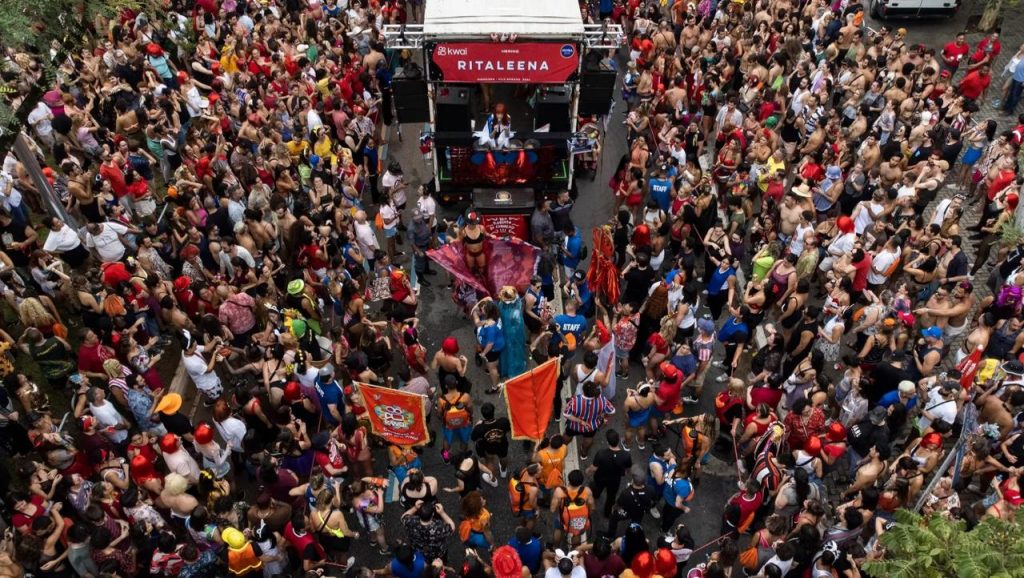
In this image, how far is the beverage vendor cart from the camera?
1194cm

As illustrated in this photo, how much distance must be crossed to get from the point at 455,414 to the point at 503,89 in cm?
646

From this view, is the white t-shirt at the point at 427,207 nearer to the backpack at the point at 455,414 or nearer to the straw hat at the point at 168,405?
the backpack at the point at 455,414

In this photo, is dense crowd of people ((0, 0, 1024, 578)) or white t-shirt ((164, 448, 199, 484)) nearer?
dense crowd of people ((0, 0, 1024, 578))

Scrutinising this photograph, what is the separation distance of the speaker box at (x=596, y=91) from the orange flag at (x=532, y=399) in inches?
192

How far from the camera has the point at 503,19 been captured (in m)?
12.0

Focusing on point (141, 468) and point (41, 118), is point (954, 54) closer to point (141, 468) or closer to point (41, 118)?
point (141, 468)

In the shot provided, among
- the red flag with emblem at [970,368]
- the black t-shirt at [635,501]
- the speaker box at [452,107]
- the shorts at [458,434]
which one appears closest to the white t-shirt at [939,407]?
the red flag with emblem at [970,368]

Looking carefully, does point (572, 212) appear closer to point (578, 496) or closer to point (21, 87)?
point (578, 496)

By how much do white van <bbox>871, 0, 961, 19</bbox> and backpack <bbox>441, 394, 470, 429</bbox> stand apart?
57.4ft

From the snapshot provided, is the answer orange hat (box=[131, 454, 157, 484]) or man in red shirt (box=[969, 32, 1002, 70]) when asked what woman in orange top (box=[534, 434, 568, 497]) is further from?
man in red shirt (box=[969, 32, 1002, 70])

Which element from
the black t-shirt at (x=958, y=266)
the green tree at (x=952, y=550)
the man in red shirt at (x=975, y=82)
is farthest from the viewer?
the man in red shirt at (x=975, y=82)

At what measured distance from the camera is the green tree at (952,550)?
650 cm

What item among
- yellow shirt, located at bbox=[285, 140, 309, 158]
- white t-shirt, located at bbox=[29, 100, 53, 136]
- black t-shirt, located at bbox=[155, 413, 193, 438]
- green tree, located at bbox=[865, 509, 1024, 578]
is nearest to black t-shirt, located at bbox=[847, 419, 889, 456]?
green tree, located at bbox=[865, 509, 1024, 578]

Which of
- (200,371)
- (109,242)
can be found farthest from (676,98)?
(109,242)
